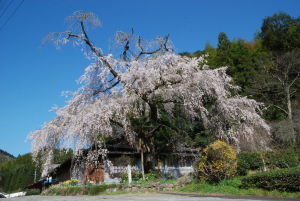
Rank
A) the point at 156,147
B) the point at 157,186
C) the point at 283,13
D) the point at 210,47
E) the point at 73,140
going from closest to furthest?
the point at 157,186
the point at 73,140
the point at 156,147
the point at 283,13
the point at 210,47

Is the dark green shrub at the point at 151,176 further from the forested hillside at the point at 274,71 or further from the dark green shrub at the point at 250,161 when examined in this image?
the forested hillside at the point at 274,71

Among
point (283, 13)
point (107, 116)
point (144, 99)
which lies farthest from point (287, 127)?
point (283, 13)

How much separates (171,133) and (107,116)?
6.74m

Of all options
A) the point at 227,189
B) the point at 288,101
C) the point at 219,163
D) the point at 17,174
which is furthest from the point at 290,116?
the point at 17,174

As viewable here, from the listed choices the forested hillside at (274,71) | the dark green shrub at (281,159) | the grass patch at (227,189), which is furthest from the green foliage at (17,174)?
the dark green shrub at (281,159)

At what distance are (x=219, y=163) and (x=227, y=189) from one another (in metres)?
1.32

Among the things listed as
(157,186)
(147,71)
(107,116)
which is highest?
(147,71)

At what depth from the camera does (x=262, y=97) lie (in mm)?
28547

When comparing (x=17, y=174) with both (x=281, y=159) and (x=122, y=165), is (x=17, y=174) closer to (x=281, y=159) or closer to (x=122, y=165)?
(x=122, y=165)

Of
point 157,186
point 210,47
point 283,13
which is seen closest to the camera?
point 157,186

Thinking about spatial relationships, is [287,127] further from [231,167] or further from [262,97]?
[231,167]

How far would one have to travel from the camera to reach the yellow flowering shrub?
13058 millimetres

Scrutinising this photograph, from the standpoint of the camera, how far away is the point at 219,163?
13.1 metres

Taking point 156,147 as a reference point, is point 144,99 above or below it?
above
